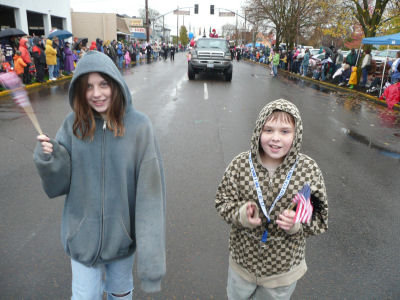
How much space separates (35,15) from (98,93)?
28811 millimetres

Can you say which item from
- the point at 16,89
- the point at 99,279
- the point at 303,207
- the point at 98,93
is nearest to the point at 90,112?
the point at 98,93

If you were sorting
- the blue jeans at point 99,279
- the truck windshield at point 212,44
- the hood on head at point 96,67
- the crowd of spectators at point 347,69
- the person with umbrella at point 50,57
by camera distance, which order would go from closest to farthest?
the hood on head at point 96,67, the blue jeans at point 99,279, the person with umbrella at point 50,57, the crowd of spectators at point 347,69, the truck windshield at point 212,44

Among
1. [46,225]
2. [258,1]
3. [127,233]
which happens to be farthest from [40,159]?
[258,1]

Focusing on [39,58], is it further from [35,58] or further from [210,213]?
[210,213]

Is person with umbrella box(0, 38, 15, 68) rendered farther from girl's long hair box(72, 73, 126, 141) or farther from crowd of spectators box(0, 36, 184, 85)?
girl's long hair box(72, 73, 126, 141)

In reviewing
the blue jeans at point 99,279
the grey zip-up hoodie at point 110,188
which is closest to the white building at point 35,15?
the grey zip-up hoodie at point 110,188

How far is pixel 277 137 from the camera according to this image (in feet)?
5.57

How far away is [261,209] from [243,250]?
0.28 meters

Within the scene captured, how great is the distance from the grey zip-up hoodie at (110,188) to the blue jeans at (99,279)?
0.27 feet

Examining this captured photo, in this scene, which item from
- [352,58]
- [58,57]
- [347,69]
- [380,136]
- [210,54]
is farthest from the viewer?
[210,54]

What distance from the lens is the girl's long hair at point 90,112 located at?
167cm

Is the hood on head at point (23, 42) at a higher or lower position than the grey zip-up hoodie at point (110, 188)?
higher

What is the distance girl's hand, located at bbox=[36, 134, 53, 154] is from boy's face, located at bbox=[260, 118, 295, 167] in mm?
1081

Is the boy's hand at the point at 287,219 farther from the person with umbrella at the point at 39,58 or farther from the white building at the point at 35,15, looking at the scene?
the white building at the point at 35,15
